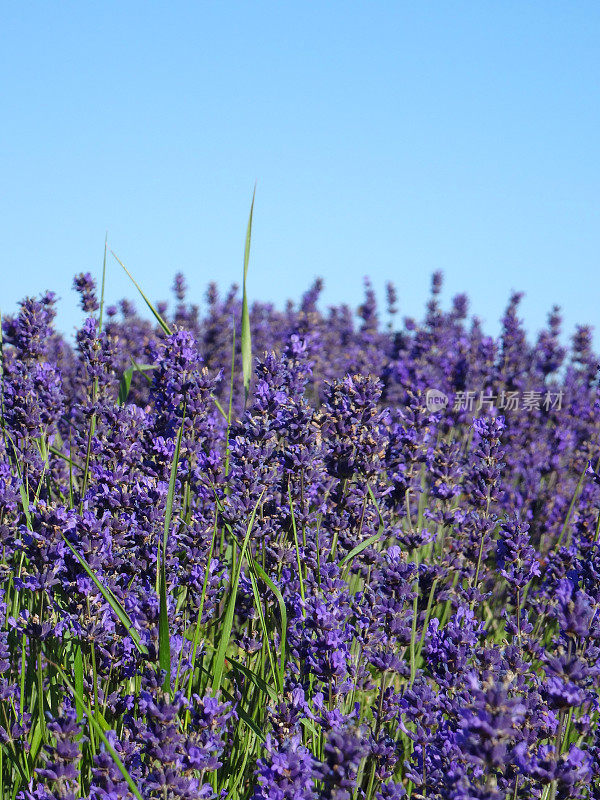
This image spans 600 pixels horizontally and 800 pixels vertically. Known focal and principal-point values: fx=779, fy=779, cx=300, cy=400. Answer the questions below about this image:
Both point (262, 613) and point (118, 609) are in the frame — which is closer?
point (118, 609)

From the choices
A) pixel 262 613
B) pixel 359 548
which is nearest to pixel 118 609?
pixel 262 613

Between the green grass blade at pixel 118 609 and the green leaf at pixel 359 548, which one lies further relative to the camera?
the green leaf at pixel 359 548

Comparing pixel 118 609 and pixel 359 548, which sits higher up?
pixel 359 548

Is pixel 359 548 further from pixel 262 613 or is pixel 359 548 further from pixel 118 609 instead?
pixel 118 609

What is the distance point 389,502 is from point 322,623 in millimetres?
1751

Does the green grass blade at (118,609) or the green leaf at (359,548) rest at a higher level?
the green leaf at (359,548)

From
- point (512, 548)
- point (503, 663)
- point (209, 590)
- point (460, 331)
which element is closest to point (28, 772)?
point (209, 590)

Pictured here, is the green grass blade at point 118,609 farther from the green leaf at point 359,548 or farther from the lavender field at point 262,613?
the green leaf at point 359,548

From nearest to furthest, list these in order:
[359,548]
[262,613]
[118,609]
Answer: [118,609]
[262,613]
[359,548]

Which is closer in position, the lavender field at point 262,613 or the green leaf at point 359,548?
the lavender field at point 262,613

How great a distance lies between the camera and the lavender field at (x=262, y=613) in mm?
1844

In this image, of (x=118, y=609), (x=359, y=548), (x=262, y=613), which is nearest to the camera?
(x=118, y=609)

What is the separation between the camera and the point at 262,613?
2475mm


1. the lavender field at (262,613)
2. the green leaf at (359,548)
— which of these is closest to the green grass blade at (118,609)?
the lavender field at (262,613)
